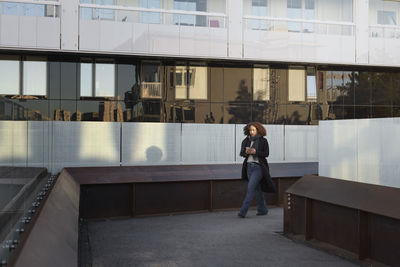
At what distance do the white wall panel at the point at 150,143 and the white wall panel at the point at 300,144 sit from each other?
14.7ft

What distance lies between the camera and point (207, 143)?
1583 cm

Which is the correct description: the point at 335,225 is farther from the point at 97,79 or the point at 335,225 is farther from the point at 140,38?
the point at 97,79

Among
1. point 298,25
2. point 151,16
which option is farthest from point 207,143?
point 298,25

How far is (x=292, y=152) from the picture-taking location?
57.2 feet

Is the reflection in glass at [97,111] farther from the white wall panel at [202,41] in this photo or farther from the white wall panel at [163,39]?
the white wall panel at [202,41]

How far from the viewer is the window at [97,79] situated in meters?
17.2

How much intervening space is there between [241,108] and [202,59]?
244 cm

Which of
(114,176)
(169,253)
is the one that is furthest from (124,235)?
(114,176)

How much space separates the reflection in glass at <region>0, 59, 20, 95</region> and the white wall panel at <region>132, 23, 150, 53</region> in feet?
14.0

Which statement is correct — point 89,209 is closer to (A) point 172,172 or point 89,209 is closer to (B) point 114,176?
(B) point 114,176

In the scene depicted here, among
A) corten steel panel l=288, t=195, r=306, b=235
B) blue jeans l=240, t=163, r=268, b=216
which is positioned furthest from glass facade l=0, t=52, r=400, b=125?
corten steel panel l=288, t=195, r=306, b=235

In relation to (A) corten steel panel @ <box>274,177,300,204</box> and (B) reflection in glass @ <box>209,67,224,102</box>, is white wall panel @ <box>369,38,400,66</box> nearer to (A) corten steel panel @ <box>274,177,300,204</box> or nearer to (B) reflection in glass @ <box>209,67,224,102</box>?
(B) reflection in glass @ <box>209,67,224,102</box>

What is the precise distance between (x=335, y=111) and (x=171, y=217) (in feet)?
36.0

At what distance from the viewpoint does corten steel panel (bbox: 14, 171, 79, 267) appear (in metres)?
3.30
